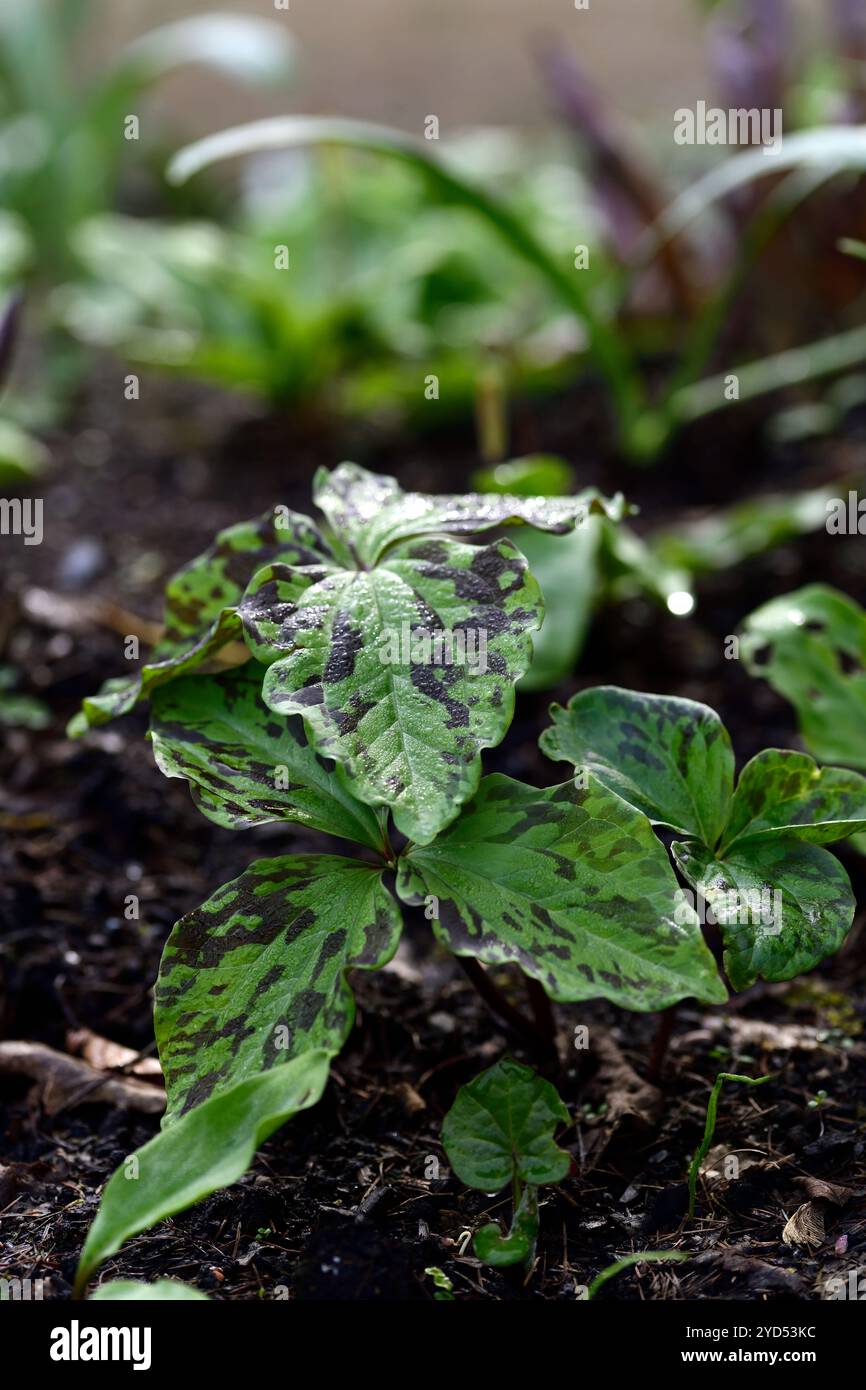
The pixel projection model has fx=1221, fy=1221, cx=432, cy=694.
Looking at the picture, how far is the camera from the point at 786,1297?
0.91 metres

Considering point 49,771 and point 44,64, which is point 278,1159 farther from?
point 44,64

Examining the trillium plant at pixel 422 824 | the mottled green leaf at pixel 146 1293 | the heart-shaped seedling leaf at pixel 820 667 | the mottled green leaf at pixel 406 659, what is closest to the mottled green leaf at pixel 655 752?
the trillium plant at pixel 422 824

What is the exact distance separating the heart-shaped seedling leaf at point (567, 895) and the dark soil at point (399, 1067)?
0.26 m

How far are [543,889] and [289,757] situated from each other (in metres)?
0.26

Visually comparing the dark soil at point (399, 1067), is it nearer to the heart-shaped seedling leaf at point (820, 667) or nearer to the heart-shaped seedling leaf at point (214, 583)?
the heart-shaped seedling leaf at point (820, 667)

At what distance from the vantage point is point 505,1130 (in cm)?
97

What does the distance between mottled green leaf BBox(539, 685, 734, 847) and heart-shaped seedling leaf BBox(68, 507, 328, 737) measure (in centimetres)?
29

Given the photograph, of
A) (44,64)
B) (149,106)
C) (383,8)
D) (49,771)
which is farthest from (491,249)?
(383,8)

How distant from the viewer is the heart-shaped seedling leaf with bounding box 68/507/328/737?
1.12 meters
